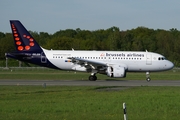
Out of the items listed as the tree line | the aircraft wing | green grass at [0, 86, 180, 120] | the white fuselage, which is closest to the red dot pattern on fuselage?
the white fuselage

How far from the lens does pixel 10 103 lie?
65.9ft

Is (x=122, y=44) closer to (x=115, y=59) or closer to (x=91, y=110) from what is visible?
(x=115, y=59)

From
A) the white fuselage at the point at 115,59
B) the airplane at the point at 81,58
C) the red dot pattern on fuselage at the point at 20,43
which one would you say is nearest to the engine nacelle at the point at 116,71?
the airplane at the point at 81,58

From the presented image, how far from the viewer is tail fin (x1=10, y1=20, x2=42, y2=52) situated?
42.8m

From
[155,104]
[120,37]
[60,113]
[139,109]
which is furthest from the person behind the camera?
[120,37]

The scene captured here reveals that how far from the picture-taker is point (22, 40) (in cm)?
4297

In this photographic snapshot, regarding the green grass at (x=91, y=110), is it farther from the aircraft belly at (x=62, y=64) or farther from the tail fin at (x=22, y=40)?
the tail fin at (x=22, y=40)

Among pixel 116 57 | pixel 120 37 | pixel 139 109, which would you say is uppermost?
pixel 120 37

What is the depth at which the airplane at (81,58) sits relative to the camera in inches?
1656

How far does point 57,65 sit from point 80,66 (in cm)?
224

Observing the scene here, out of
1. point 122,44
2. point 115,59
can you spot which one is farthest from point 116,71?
point 122,44

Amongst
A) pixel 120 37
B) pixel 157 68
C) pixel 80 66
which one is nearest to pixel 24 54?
pixel 80 66

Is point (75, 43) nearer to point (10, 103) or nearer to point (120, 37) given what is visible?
point (120, 37)

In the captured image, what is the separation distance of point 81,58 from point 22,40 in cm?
598
